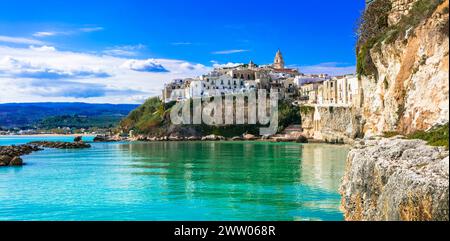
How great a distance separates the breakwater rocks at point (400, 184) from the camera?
910 cm

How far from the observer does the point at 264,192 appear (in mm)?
25609

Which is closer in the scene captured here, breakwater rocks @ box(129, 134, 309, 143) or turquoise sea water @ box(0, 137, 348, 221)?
turquoise sea water @ box(0, 137, 348, 221)

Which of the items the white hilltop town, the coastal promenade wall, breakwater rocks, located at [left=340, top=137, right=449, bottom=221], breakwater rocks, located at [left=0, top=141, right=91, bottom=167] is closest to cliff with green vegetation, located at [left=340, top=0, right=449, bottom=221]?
breakwater rocks, located at [left=340, top=137, right=449, bottom=221]

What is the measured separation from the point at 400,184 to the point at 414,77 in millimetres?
15174

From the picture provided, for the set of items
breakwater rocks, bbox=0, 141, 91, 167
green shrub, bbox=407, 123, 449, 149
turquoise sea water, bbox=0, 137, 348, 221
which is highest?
green shrub, bbox=407, 123, 449, 149

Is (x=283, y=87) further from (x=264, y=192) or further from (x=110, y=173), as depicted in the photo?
(x=264, y=192)

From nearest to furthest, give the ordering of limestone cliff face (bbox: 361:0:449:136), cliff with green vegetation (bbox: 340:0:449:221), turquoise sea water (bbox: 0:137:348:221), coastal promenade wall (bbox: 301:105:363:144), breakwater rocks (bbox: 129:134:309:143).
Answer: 1. cliff with green vegetation (bbox: 340:0:449:221)
2. limestone cliff face (bbox: 361:0:449:136)
3. turquoise sea water (bbox: 0:137:348:221)
4. coastal promenade wall (bbox: 301:105:363:144)
5. breakwater rocks (bbox: 129:134:309:143)

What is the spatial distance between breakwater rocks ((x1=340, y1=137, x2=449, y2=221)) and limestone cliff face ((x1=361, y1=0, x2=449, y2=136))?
259 cm

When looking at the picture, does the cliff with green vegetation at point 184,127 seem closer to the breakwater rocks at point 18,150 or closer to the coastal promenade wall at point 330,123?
the coastal promenade wall at point 330,123

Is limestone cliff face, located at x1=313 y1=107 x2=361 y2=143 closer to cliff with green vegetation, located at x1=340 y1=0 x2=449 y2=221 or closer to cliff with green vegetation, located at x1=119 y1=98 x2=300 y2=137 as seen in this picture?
cliff with green vegetation, located at x1=119 y1=98 x2=300 y2=137

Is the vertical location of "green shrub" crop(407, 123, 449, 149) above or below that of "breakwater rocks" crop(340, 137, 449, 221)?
above

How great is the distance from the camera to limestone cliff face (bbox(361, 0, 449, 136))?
63.4ft

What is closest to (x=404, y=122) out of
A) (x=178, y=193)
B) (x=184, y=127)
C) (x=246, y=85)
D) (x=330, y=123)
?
(x=178, y=193)
